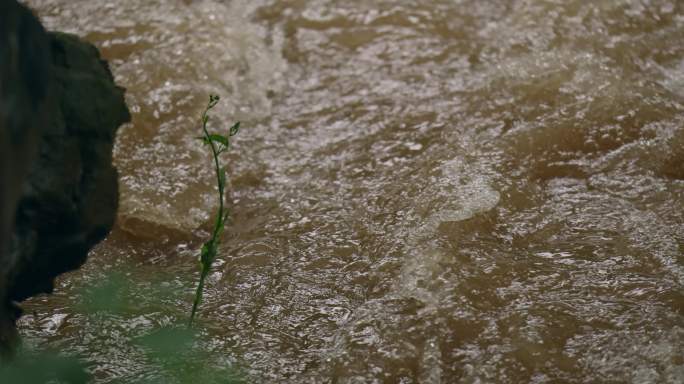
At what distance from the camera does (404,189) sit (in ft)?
9.72

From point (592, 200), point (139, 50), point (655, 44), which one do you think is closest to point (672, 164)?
point (592, 200)

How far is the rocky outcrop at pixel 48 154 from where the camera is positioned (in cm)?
185

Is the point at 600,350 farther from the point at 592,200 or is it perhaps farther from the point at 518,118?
the point at 518,118

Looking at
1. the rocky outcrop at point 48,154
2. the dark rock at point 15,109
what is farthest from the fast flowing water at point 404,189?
the dark rock at point 15,109

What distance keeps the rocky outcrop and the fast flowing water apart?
0.11 m

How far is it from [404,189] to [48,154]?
3.85 ft

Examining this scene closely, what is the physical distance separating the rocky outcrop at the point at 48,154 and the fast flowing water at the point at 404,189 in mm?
115

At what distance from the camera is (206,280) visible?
2.59m

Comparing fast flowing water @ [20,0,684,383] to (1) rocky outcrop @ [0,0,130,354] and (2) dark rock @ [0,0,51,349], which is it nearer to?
(1) rocky outcrop @ [0,0,130,354]

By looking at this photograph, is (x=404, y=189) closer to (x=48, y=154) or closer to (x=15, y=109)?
(x=48, y=154)

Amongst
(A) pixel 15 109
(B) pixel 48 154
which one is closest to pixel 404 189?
(B) pixel 48 154

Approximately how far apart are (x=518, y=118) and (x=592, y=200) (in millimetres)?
564

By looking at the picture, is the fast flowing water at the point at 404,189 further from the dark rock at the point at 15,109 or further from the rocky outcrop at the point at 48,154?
the dark rock at the point at 15,109

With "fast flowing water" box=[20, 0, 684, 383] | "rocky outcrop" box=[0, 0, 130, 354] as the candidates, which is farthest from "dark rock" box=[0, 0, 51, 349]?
"fast flowing water" box=[20, 0, 684, 383]
